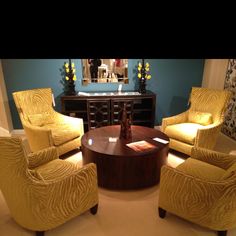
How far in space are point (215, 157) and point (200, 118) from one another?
3.70 ft

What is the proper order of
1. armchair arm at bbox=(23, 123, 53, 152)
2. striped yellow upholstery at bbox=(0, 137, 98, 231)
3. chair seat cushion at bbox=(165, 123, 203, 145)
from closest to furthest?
striped yellow upholstery at bbox=(0, 137, 98, 231), armchair arm at bbox=(23, 123, 53, 152), chair seat cushion at bbox=(165, 123, 203, 145)

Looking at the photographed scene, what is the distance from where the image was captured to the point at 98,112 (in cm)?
330

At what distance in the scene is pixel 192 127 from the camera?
277cm

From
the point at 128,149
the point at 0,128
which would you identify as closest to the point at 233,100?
the point at 128,149

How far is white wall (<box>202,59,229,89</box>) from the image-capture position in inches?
136

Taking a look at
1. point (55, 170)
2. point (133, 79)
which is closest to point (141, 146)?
point (55, 170)

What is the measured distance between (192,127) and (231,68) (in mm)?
1396

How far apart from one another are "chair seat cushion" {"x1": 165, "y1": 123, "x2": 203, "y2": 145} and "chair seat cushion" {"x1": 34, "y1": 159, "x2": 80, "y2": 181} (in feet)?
4.92

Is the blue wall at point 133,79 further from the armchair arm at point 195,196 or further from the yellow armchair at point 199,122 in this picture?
the armchair arm at point 195,196

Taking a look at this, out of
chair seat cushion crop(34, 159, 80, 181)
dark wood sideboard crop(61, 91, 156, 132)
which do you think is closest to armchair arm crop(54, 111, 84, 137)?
dark wood sideboard crop(61, 91, 156, 132)

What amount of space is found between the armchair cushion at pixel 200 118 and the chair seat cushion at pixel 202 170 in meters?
1.10

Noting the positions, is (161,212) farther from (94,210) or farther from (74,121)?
(74,121)

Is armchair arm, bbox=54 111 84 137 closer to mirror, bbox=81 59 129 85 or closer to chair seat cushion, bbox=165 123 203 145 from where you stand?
mirror, bbox=81 59 129 85

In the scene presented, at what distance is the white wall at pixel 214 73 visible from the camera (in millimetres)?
3459
